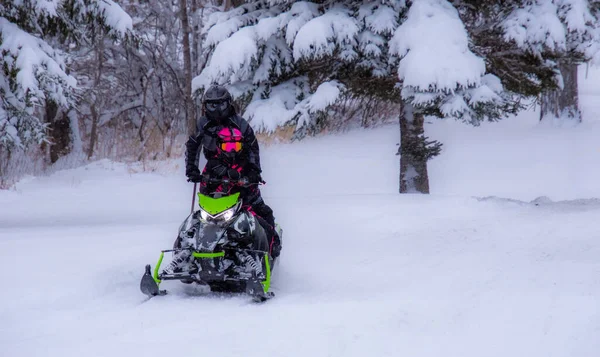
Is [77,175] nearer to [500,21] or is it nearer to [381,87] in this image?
[381,87]

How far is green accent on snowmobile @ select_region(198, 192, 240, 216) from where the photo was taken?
218 inches

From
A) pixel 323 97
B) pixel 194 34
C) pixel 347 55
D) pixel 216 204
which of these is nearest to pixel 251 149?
pixel 216 204

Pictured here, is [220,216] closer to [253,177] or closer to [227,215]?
[227,215]

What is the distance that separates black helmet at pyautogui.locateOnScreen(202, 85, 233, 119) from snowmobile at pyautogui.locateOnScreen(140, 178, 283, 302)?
2.20 ft

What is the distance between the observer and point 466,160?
1653cm

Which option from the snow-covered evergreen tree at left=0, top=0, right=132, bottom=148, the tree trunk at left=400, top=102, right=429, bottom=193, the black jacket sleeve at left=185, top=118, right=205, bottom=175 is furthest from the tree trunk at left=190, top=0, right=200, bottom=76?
the black jacket sleeve at left=185, top=118, right=205, bottom=175

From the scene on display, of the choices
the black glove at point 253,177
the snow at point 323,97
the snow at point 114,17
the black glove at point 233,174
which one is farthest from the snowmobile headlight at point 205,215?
the snow at point 114,17

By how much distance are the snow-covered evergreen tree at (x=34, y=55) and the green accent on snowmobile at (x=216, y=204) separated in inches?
158

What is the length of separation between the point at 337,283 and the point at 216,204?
164 centimetres

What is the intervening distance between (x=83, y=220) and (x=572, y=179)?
10.7 meters

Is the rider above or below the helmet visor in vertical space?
below

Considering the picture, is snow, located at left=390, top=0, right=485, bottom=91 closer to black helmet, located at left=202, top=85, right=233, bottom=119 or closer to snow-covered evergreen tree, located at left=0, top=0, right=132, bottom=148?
black helmet, located at left=202, top=85, right=233, bottom=119

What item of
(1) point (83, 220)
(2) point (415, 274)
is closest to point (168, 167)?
(1) point (83, 220)

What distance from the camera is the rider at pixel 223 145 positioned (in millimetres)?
6059
